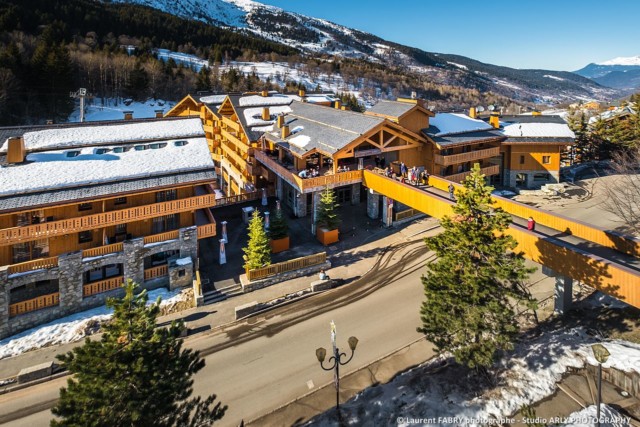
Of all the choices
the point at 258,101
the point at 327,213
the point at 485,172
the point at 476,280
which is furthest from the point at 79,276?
the point at 485,172

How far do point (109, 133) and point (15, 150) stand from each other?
6.88 m

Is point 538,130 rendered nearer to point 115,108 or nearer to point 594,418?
point 594,418

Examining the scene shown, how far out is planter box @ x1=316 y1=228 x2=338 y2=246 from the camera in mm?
30891

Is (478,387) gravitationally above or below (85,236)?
below

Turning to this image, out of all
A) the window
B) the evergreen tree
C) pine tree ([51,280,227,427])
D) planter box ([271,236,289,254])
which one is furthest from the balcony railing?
pine tree ([51,280,227,427])

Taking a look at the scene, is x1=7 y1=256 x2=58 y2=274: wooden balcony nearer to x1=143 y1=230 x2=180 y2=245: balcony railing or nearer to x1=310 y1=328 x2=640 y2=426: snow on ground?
x1=143 y1=230 x2=180 y2=245: balcony railing

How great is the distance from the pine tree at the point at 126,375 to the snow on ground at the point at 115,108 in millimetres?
71472

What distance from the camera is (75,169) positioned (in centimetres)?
2338

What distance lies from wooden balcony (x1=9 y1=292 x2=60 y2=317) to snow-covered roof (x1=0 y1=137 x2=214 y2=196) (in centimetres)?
660

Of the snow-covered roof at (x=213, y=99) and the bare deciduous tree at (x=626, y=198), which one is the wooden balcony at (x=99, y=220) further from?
the snow-covered roof at (x=213, y=99)

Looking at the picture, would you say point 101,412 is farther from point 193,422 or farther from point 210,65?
point 210,65

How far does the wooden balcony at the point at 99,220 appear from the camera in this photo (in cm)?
2133

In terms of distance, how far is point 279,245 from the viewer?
29.9 meters

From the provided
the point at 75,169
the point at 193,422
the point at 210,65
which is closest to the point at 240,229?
the point at 75,169
